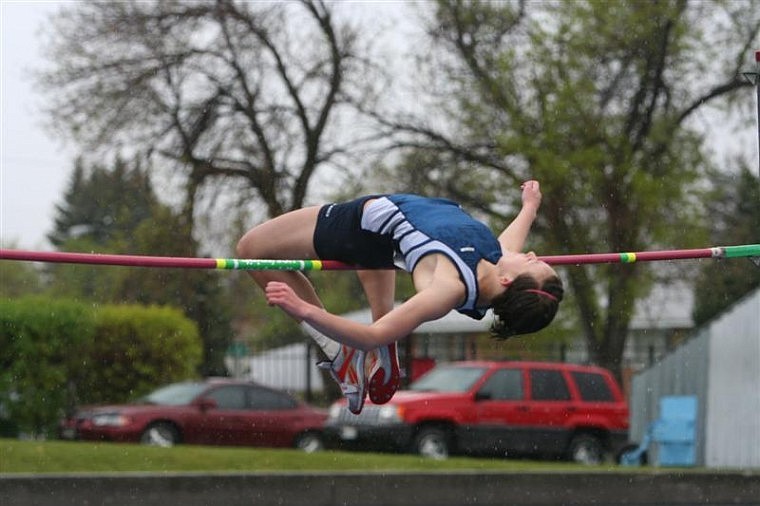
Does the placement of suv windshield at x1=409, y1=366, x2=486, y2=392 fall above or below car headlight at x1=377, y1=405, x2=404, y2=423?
above

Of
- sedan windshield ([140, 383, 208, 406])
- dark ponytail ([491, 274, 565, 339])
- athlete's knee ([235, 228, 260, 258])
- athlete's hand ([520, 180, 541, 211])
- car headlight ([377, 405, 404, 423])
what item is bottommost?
car headlight ([377, 405, 404, 423])

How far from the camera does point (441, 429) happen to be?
15477 millimetres

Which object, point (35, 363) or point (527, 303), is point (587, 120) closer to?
point (35, 363)

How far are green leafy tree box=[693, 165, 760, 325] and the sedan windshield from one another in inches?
277

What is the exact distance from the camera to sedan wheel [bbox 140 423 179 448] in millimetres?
15836

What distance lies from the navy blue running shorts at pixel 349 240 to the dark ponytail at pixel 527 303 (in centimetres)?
65

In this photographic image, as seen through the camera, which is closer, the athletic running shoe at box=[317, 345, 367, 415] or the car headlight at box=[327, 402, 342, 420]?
the athletic running shoe at box=[317, 345, 367, 415]

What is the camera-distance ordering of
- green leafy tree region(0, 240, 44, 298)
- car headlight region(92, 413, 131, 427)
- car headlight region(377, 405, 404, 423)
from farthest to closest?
green leafy tree region(0, 240, 44, 298), car headlight region(92, 413, 131, 427), car headlight region(377, 405, 404, 423)

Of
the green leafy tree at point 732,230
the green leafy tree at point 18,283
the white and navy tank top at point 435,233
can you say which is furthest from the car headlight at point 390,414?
the white and navy tank top at point 435,233

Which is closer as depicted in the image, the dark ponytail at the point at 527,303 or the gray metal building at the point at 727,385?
the dark ponytail at the point at 527,303

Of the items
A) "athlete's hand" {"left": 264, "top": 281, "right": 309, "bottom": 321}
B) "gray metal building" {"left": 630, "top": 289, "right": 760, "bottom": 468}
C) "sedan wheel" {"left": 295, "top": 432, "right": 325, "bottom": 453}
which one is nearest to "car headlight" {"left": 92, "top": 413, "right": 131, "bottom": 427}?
"sedan wheel" {"left": 295, "top": 432, "right": 325, "bottom": 453}

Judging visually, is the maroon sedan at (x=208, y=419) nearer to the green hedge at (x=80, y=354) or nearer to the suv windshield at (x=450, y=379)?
the green hedge at (x=80, y=354)

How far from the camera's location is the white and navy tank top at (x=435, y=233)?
5.47m

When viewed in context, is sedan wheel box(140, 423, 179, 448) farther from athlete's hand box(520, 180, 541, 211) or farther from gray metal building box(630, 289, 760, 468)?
athlete's hand box(520, 180, 541, 211)
